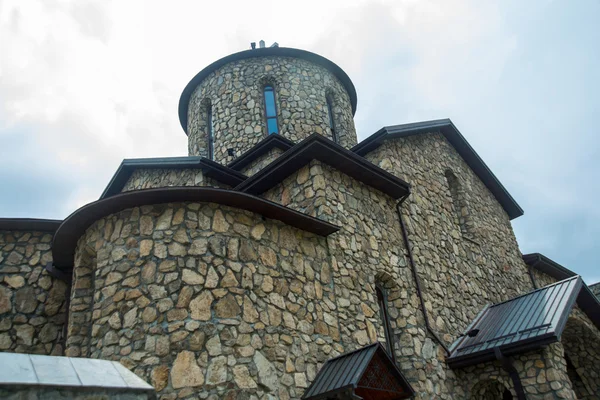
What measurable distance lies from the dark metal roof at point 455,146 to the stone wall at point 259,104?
2.71 meters

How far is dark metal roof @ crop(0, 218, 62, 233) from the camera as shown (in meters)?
8.00

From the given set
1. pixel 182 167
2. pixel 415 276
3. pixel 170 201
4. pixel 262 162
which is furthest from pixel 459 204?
pixel 170 201

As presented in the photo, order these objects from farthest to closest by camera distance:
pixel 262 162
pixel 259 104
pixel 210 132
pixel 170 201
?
pixel 210 132 → pixel 259 104 → pixel 262 162 → pixel 170 201

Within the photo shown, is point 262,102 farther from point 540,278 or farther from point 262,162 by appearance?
point 540,278

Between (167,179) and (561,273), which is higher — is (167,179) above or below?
above

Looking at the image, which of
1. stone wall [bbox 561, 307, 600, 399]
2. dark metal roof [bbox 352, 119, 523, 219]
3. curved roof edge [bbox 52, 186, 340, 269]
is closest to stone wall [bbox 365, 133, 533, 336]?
dark metal roof [bbox 352, 119, 523, 219]

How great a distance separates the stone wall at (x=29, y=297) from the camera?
7.51 m

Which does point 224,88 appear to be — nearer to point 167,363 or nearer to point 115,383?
point 167,363

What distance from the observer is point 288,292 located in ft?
22.7

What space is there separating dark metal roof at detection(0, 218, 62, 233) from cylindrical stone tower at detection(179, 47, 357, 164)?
553 cm

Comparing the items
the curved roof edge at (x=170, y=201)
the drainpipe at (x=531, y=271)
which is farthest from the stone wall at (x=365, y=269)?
the drainpipe at (x=531, y=271)

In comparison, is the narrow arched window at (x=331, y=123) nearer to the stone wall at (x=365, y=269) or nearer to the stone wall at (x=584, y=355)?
the stone wall at (x=365, y=269)

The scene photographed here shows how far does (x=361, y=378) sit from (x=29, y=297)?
5396 mm

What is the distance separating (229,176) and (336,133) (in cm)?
513
